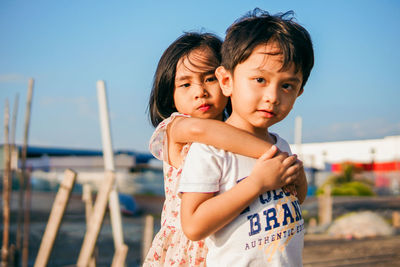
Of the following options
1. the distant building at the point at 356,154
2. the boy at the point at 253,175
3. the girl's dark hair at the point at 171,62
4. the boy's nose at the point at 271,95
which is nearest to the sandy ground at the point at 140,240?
the girl's dark hair at the point at 171,62

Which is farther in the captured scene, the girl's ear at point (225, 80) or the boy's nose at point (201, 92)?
the boy's nose at point (201, 92)

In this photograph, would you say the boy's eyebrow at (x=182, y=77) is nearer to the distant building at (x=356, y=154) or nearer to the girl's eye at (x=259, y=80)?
the girl's eye at (x=259, y=80)

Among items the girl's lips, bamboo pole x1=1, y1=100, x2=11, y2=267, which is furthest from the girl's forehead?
bamboo pole x1=1, y1=100, x2=11, y2=267

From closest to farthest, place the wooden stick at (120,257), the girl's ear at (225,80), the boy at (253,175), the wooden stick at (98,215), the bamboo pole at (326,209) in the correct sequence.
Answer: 1. the boy at (253,175)
2. the girl's ear at (225,80)
3. the wooden stick at (98,215)
4. the wooden stick at (120,257)
5. the bamboo pole at (326,209)

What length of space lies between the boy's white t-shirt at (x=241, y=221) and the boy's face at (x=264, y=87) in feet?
0.41

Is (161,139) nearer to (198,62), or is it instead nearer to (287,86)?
(198,62)

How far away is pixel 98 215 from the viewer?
4301 millimetres

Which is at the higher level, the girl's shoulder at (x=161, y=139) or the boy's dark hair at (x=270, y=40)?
the boy's dark hair at (x=270, y=40)

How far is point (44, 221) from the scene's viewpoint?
16172 millimetres

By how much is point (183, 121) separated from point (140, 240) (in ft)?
44.7

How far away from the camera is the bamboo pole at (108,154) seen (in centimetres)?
534

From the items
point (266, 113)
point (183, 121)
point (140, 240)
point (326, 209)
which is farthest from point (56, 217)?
point (140, 240)

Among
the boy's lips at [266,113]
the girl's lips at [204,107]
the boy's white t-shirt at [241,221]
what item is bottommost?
the boy's white t-shirt at [241,221]

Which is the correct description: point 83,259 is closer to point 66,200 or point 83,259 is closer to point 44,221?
point 66,200
